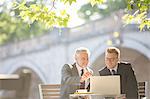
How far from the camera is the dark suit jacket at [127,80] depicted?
10.9 feet

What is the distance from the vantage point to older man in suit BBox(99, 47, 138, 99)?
3.31 m

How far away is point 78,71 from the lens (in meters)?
3.34

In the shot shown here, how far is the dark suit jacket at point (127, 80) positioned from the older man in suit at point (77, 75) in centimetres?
19

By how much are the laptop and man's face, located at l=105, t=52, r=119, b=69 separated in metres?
0.58

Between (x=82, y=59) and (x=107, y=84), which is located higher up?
(x=82, y=59)

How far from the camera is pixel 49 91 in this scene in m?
3.51

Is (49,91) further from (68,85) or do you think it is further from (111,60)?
(111,60)

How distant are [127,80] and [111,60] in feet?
0.73

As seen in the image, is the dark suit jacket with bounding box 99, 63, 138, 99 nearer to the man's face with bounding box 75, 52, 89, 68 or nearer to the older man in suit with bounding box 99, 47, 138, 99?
the older man in suit with bounding box 99, 47, 138, 99

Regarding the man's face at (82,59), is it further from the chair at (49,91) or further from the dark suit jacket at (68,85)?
the chair at (49,91)

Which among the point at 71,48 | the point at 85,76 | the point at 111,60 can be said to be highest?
the point at 71,48

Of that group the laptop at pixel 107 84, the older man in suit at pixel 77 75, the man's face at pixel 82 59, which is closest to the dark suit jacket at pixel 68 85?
the older man in suit at pixel 77 75

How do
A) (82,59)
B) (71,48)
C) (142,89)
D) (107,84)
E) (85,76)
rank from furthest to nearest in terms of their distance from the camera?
(71,48) → (142,89) → (82,59) → (85,76) → (107,84)

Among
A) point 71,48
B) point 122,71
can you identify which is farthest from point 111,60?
point 71,48
